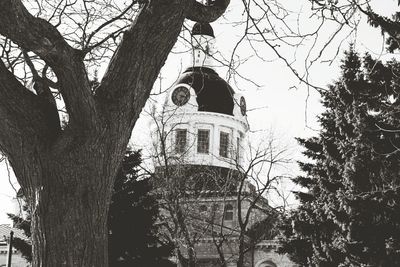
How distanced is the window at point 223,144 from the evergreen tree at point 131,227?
27.6 m

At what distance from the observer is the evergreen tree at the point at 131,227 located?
22.0 meters

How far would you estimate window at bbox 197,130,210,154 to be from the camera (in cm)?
5038

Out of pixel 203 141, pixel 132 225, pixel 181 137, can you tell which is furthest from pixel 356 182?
pixel 203 141

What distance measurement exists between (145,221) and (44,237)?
19019mm

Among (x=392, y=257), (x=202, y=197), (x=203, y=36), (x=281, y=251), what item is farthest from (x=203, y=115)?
(x=203, y=36)

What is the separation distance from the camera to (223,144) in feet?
170

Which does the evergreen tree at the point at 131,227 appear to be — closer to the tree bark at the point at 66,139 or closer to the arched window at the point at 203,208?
the arched window at the point at 203,208

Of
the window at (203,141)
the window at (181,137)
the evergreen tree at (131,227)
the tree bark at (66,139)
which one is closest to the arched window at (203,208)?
the window at (181,137)

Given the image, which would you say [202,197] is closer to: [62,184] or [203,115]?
[203,115]

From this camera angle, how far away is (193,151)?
48562 mm

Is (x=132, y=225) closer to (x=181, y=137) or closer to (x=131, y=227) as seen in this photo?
(x=131, y=227)

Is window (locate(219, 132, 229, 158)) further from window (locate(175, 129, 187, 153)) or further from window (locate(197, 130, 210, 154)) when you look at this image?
window (locate(175, 129, 187, 153))

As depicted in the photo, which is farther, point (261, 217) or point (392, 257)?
point (261, 217)

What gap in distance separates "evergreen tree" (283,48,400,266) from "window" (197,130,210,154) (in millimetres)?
26405
